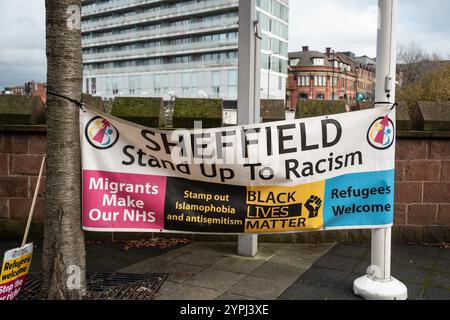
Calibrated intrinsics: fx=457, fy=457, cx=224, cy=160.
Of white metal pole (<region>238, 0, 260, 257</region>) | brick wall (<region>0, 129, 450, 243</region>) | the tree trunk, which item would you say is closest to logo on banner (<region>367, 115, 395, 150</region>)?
white metal pole (<region>238, 0, 260, 257</region>)

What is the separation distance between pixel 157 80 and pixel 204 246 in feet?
283

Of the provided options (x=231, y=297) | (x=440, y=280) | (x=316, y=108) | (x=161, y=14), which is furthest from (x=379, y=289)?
(x=161, y=14)

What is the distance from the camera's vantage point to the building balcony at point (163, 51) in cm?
7881

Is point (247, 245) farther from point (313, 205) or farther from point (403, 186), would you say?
point (403, 186)

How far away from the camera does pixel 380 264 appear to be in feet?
14.3

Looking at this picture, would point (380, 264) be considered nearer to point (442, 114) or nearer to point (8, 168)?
point (442, 114)

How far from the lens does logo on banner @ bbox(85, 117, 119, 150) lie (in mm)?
4164

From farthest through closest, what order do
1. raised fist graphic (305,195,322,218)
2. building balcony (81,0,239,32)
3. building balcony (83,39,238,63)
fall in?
building balcony (81,0,239,32)
building balcony (83,39,238,63)
raised fist graphic (305,195,322,218)

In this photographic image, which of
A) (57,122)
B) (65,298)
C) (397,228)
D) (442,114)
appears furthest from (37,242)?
(442,114)

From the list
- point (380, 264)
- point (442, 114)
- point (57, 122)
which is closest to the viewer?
point (57, 122)

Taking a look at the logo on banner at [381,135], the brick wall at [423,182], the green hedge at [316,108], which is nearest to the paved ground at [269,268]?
the brick wall at [423,182]

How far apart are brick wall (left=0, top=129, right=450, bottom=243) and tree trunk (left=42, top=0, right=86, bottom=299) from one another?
2.34 m

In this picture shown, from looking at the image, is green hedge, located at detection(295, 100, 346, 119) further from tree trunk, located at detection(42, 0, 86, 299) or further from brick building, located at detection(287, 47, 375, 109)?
brick building, located at detection(287, 47, 375, 109)

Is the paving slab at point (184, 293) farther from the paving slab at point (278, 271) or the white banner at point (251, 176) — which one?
the paving slab at point (278, 271)
